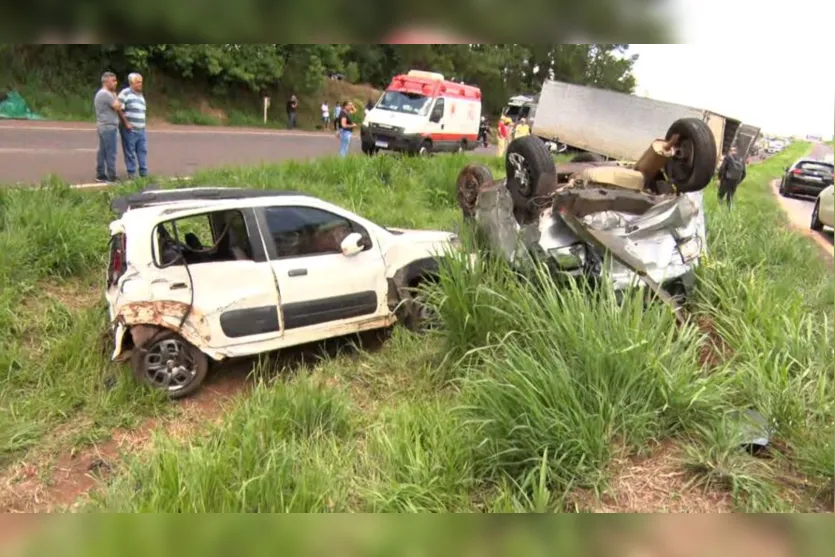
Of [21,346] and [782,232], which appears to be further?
[782,232]

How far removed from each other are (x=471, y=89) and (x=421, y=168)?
10180mm

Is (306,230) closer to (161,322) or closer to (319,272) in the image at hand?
(319,272)

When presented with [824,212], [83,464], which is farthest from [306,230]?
[824,212]

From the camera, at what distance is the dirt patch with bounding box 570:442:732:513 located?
2654 mm

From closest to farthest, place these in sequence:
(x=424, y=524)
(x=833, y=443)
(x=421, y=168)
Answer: (x=424, y=524), (x=833, y=443), (x=421, y=168)

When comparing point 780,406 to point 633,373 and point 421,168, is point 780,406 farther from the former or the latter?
point 421,168

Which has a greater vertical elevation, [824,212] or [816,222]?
[824,212]

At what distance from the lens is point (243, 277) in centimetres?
476

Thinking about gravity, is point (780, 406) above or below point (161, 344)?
above

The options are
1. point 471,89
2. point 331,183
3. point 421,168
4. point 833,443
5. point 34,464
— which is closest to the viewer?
point 833,443

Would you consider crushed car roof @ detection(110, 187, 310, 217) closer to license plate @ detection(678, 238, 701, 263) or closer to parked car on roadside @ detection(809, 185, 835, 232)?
license plate @ detection(678, 238, 701, 263)

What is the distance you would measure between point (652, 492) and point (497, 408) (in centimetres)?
82

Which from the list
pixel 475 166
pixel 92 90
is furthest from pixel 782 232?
pixel 92 90

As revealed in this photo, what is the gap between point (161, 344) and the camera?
4.57 meters
